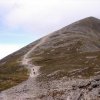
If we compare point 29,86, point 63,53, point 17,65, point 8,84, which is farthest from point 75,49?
point 29,86

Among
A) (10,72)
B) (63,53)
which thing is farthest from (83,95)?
(63,53)

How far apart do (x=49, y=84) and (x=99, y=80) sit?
18.3 m

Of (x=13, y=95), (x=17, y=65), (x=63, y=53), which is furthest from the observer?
(x=63, y=53)

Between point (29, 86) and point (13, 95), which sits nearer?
point (13, 95)

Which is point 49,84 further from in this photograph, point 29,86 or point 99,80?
point 99,80

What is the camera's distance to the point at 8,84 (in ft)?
404

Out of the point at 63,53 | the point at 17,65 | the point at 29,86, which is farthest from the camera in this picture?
the point at 63,53

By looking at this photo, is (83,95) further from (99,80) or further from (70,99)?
(99,80)

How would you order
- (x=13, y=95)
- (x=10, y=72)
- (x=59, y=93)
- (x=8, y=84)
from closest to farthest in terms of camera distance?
1. (x=59, y=93)
2. (x=13, y=95)
3. (x=8, y=84)
4. (x=10, y=72)

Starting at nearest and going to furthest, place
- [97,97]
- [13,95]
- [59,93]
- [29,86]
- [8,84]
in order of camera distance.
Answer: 1. [97,97]
2. [59,93]
3. [13,95]
4. [29,86]
5. [8,84]

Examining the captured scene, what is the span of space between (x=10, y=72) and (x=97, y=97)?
289 ft

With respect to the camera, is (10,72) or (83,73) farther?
(10,72)

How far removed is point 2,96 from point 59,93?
67.2ft

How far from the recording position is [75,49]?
18962cm
